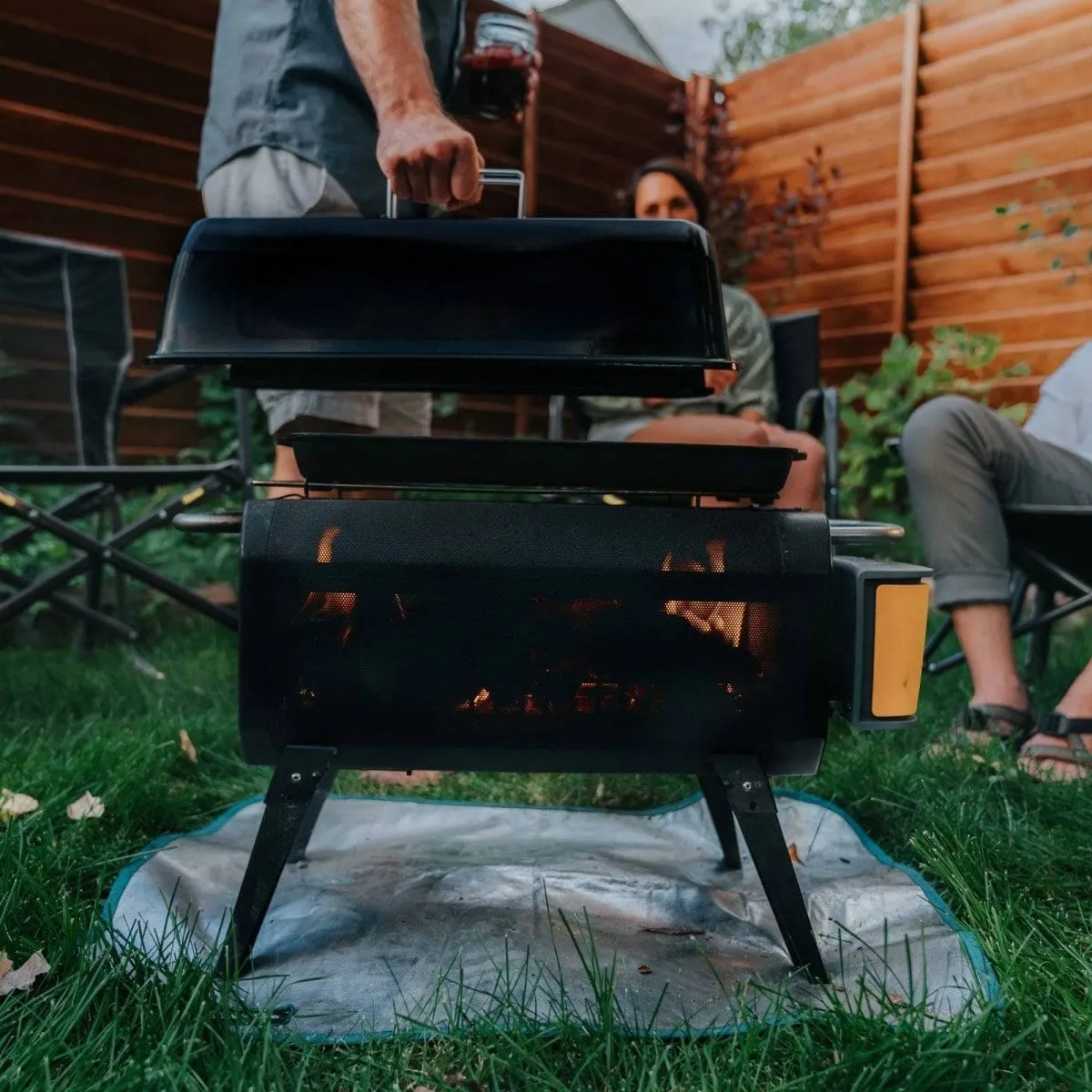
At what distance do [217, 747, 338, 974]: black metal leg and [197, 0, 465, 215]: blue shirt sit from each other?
99 cm

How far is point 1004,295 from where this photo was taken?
4.32 meters

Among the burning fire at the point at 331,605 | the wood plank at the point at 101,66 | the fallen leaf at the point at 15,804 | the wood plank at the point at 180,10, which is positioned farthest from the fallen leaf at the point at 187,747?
the wood plank at the point at 180,10

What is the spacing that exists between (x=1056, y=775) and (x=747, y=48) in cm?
1209

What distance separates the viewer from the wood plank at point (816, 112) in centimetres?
476

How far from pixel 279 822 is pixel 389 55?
94 centimetres

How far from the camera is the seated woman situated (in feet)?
7.62

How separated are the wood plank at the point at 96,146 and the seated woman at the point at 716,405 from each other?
72.0 inches

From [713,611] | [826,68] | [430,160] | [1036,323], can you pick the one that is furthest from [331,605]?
[826,68]

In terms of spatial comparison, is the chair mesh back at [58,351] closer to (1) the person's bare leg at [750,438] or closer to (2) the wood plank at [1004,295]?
(1) the person's bare leg at [750,438]

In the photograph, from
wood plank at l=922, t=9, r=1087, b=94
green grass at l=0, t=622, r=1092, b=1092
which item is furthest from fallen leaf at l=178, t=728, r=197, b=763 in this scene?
wood plank at l=922, t=9, r=1087, b=94

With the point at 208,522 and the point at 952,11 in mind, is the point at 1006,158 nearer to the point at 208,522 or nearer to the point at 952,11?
the point at 952,11

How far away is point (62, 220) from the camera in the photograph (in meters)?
3.64

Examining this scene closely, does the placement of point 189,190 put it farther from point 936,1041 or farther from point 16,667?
point 936,1041

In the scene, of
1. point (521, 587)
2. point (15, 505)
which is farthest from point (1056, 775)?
point (15, 505)
